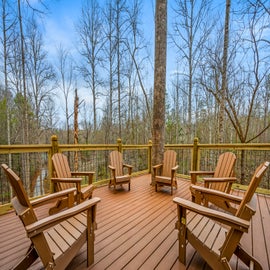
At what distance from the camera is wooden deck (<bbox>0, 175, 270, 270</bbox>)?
155cm

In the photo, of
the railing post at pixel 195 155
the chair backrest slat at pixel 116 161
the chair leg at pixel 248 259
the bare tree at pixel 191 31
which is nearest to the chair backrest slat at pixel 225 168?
the chair leg at pixel 248 259

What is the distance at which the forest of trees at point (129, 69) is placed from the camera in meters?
5.63

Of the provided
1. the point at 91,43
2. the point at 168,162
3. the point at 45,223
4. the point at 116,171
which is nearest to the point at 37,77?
the point at 91,43

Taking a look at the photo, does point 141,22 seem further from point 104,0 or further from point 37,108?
point 37,108

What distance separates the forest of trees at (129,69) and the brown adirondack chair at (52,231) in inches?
209

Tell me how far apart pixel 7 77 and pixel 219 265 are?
974 cm

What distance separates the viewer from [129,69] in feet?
33.6

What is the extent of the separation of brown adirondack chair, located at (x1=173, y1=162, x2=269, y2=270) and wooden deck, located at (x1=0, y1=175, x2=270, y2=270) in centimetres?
26

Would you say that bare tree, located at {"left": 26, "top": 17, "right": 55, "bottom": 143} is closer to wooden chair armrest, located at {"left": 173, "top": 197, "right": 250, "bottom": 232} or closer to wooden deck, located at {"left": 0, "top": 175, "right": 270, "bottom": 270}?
wooden deck, located at {"left": 0, "top": 175, "right": 270, "bottom": 270}

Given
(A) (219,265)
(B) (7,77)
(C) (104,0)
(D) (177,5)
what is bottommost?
(A) (219,265)

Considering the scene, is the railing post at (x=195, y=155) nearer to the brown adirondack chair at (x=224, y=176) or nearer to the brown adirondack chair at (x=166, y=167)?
the brown adirondack chair at (x=166, y=167)

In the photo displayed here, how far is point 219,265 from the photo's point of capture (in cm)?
121

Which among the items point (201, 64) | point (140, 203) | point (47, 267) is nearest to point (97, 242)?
point (47, 267)

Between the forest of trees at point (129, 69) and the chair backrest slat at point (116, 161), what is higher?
the forest of trees at point (129, 69)
